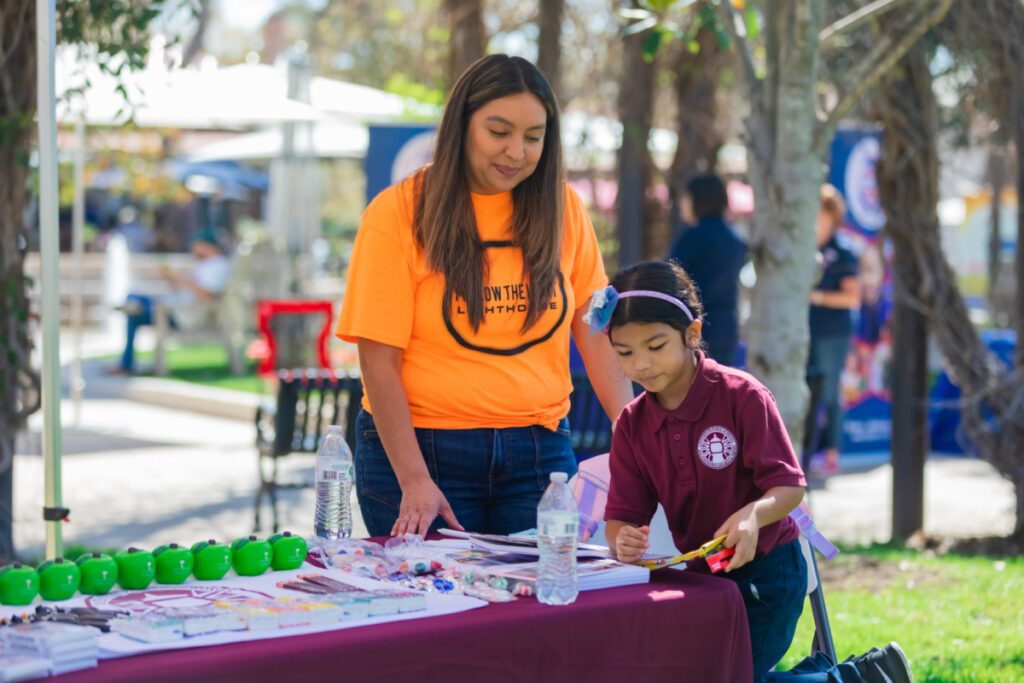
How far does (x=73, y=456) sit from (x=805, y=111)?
22.6 ft

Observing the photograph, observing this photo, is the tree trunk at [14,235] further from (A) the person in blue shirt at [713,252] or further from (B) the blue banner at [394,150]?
(B) the blue banner at [394,150]

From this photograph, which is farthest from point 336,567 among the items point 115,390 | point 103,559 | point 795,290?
point 115,390

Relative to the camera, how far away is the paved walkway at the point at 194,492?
7812mm

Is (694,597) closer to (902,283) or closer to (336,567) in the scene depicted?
(336,567)

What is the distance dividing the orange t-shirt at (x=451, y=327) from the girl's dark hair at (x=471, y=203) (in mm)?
26

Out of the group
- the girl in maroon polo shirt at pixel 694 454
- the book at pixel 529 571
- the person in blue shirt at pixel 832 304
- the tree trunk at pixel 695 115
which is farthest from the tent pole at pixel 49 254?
the tree trunk at pixel 695 115

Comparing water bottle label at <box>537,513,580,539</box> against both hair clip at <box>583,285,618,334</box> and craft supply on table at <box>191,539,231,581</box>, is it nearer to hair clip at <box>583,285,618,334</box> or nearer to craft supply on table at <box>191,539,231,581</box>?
hair clip at <box>583,285,618,334</box>

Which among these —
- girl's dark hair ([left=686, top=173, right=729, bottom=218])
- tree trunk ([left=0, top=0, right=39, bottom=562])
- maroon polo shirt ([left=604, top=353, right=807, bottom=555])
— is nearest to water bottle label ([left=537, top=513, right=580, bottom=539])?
maroon polo shirt ([left=604, top=353, right=807, bottom=555])

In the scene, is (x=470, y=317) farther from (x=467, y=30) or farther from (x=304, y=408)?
(x=467, y=30)

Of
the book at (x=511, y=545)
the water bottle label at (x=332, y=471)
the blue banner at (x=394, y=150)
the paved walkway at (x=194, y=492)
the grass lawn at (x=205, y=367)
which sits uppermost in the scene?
the blue banner at (x=394, y=150)

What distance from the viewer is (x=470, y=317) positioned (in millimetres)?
3305

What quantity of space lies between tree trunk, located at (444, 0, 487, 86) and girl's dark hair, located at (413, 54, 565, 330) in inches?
243

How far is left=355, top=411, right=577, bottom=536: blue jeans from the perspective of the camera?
11.1 feet

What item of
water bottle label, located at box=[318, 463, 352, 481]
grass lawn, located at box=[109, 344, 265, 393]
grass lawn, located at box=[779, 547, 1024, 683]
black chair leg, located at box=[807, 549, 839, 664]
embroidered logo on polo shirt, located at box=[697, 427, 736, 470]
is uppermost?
embroidered logo on polo shirt, located at box=[697, 427, 736, 470]
